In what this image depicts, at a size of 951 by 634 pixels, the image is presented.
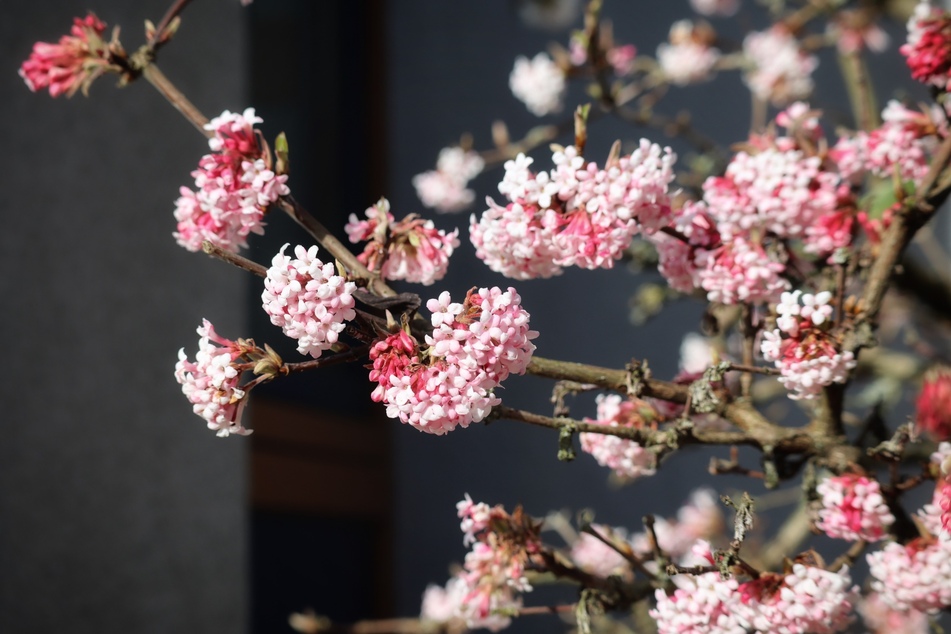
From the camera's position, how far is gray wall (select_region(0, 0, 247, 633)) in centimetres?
175

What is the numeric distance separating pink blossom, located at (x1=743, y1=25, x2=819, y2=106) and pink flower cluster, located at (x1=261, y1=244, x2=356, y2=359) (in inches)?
50.0

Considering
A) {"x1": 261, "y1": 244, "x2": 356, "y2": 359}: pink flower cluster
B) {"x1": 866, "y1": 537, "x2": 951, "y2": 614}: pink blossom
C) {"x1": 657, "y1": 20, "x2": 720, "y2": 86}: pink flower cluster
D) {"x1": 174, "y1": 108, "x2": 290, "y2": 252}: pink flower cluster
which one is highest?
{"x1": 657, "y1": 20, "x2": 720, "y2": 86}: pink flower cluster

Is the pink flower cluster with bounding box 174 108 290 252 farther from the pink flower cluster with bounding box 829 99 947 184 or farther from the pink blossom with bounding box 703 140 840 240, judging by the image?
the pink flower cluster with bounding box 829 99 947 184

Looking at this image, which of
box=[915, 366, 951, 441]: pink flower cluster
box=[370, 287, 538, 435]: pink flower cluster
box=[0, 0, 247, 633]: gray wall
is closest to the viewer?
box=[370, 287, 538, 435]: pink flower cluster

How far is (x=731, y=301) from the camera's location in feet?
2.53

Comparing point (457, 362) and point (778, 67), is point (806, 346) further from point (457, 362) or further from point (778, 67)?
point (778, 67)

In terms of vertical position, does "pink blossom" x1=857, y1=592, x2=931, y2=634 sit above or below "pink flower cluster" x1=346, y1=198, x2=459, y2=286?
below

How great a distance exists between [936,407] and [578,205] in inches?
25.4

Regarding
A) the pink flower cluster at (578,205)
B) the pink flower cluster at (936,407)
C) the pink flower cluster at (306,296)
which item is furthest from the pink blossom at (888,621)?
the pink flower cluster at (306,296)

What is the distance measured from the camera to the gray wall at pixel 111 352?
68.7 inches

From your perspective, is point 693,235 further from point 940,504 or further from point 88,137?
point 88,137

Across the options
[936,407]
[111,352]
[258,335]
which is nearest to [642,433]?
[936,407]

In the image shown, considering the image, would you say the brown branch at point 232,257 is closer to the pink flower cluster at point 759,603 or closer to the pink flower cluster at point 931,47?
the pink flower cluster at point 759,603

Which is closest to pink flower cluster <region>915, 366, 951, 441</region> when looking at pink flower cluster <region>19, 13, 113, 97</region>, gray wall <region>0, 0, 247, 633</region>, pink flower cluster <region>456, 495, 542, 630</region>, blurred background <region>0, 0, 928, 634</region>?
pink flower cluster <region>456, 495, 542, 630</region>
